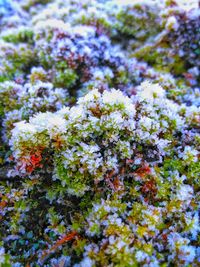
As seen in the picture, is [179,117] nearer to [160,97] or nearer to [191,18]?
[160,97]

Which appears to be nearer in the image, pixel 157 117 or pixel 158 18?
pixel 157 117

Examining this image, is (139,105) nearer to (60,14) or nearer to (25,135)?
(25,135)

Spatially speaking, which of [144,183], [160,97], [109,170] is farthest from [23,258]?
[160,97]

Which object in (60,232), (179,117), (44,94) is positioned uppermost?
(44,94)

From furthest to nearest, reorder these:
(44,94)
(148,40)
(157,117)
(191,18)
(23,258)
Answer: (148,40), (191,18), (44,94), (157,117), (23,258)

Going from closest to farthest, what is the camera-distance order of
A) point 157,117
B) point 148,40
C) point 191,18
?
point 157,117
point 191,18
point 148,40

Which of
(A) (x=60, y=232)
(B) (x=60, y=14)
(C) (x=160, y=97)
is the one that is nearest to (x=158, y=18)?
(B) (x=60, y=14)

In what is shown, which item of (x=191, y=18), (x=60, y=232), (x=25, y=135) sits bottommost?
(x=60, y=232)

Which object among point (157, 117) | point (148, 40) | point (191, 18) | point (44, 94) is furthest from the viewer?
point (148, 40)

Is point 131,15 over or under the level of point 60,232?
over
